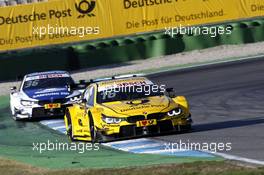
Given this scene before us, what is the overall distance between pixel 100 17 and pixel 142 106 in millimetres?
19352

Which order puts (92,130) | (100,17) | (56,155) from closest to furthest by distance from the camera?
(56,155) < (92,130) < (100,17)

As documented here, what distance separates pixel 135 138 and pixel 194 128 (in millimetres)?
1641

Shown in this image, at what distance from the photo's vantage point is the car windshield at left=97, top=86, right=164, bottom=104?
17266mm

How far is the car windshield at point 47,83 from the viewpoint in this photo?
2311cm

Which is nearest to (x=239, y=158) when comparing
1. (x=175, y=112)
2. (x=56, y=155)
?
(x=175, y=112)

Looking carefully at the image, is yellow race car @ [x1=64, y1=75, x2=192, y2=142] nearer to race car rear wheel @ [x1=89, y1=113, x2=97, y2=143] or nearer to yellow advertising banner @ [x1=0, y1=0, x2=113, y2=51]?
race car rear wheel @ [x1=89, y1=113, x2=97, y2=143]

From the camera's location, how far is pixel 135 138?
16750mm
